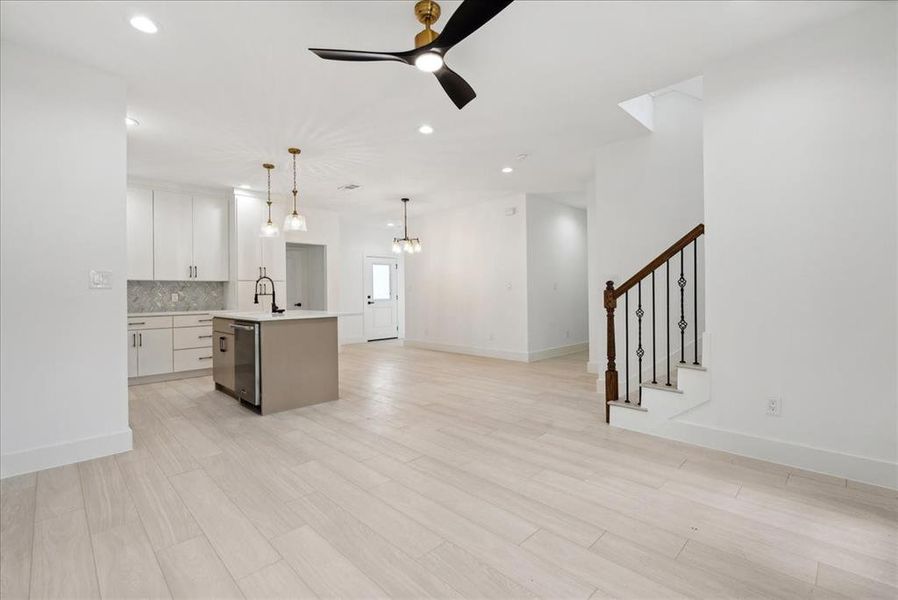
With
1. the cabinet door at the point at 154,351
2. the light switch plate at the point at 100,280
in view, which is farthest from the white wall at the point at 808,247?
the cabinet door at the point at 154,351

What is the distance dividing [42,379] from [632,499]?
380 centimetres

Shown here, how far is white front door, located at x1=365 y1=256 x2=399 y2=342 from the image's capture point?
9.78 metres

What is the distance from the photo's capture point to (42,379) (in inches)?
108

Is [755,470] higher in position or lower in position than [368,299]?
lower

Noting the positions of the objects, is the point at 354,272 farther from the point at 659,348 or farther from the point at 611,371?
the point at 611,371

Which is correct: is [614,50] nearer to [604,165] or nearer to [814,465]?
[604,165]

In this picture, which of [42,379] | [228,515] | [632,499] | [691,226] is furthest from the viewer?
[691,226]

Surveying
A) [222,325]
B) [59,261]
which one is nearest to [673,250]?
[59,261]

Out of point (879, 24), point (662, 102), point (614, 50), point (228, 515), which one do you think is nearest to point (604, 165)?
point (662, 102)

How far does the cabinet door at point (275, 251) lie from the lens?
6.59 meters

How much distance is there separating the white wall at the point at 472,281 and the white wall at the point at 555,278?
0.20 metres

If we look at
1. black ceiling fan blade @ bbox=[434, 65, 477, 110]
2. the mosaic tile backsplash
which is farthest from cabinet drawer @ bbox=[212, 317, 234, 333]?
black ceiling fan blade @ bbox=[434, 65, 477, 110]

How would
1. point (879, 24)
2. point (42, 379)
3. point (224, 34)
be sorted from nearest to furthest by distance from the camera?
1. point (879, 24)
2. point (224, 34)
3. point (42, 379)

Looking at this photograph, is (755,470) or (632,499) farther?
(755,470)
